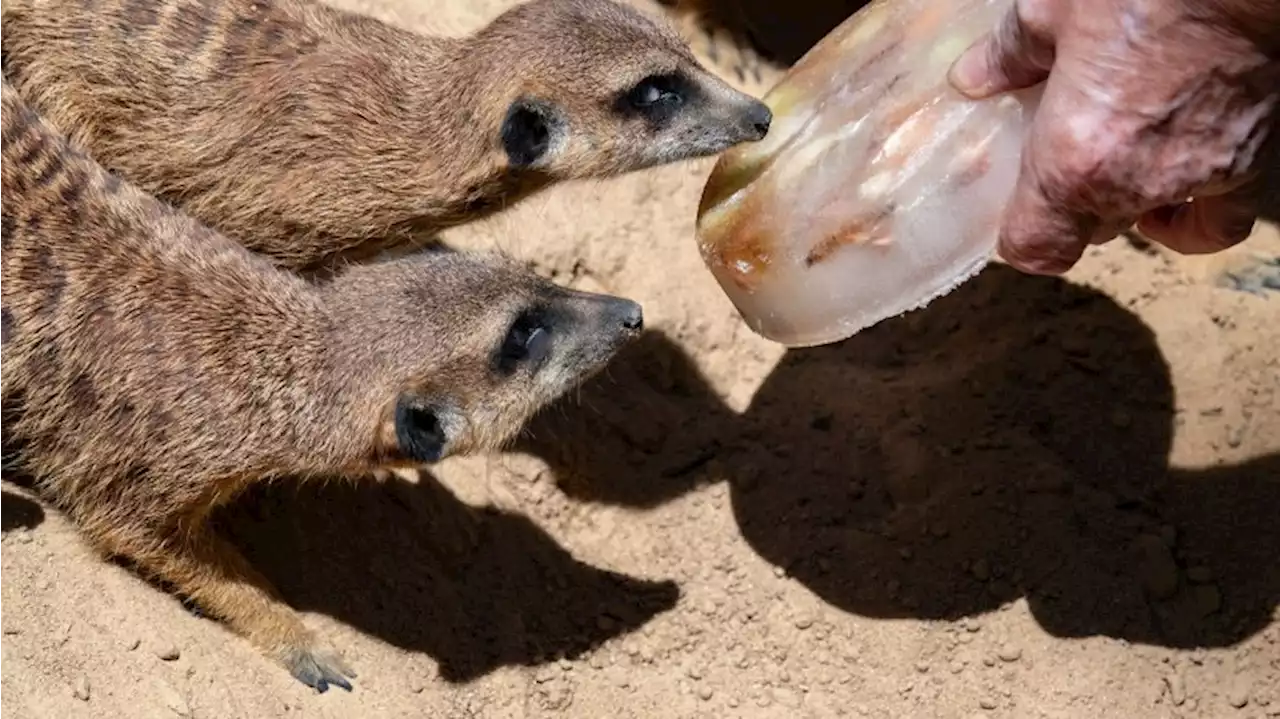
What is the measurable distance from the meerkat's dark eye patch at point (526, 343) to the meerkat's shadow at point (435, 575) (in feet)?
1.87

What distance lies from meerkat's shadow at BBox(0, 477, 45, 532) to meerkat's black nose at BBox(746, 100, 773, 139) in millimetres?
1555

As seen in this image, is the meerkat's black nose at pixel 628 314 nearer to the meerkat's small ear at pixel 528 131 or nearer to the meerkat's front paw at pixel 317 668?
the meerkat's small ear at pixel 528 131

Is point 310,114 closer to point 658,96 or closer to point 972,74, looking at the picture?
point 658,96

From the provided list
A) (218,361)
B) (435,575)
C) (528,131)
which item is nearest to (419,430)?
(218,361)

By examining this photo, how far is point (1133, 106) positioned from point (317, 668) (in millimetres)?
1794

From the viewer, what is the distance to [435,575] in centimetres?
311

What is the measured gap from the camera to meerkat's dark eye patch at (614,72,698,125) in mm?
3074

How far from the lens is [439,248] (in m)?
3.25

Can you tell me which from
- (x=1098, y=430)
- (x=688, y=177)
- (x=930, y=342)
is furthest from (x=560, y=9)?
(x=1098, y=430)

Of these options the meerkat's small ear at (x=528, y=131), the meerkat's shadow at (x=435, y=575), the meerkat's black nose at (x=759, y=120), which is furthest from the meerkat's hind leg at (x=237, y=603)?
the meerkat's black nose at (x=759, y=120)

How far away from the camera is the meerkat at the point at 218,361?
9.01ft

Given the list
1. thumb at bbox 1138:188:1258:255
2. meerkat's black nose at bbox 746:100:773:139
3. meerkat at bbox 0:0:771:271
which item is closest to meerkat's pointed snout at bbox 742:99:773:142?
meerkat's black nose at bbox 746:100:773:139

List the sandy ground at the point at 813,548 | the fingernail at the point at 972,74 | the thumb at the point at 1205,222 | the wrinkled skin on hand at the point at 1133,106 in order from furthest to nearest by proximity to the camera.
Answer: the sandy ground at the point at 813,548 → the thumb at the point at 1205,222 → the fingernail at the point at 972,74 → the wrinkled skin on hand at the point at 1133,106

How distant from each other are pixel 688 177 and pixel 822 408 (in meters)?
0.82
